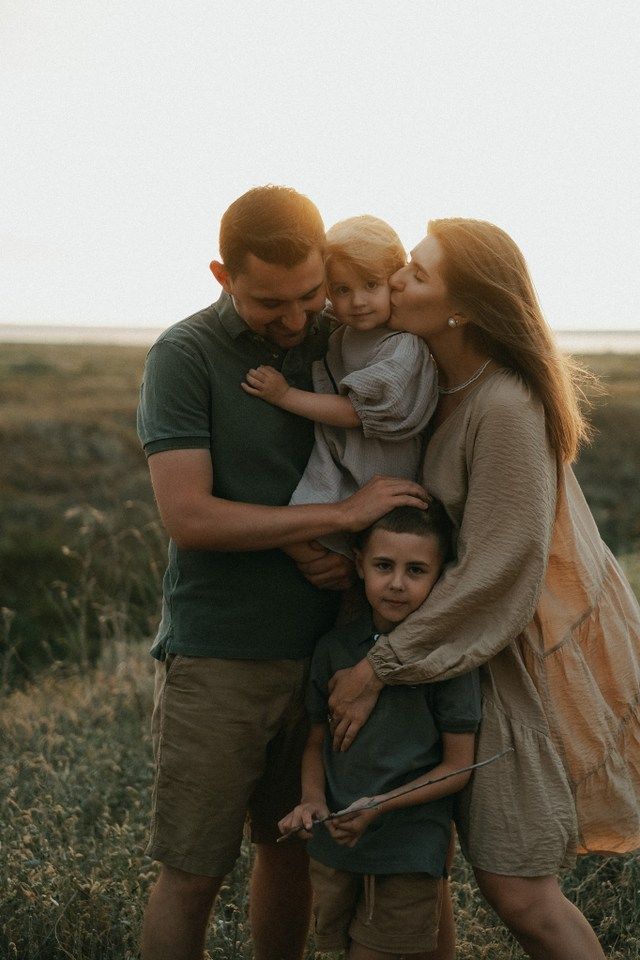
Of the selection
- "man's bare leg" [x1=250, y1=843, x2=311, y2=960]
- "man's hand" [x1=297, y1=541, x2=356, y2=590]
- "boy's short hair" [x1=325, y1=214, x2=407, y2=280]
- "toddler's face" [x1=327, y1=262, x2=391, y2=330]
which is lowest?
"man's bare leg" [x1=250, y1=843, x2=311, y2=960]

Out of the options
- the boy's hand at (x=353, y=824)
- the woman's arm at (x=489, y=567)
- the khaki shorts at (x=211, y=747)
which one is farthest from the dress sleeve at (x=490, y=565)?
the khaki shorts at (x=211, y=747)

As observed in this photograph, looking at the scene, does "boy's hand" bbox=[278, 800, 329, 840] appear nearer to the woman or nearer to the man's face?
the woman

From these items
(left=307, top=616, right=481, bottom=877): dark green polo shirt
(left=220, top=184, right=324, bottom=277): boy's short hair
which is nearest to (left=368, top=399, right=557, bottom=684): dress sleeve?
(left=307, top=616, right=481, bottom=877): dark green polo shirt

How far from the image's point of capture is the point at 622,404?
19.2 m

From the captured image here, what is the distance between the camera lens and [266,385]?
2992mm

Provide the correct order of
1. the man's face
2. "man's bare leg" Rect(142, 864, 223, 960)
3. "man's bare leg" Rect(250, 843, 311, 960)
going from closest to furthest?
1. the man's face
2. "man's bare leg" Rect(142, 864, 223, 960)
3. "man's bare leg" Rect(250, 843, 311, 960)

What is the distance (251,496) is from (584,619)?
1.01 metres

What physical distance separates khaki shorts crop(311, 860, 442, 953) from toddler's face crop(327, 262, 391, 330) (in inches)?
59.9

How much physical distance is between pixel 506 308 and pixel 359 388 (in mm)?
447

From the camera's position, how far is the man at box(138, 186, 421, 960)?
2.92 m

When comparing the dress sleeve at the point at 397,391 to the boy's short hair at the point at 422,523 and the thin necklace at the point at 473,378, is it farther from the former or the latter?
the boy's short hair at the point at 422,523

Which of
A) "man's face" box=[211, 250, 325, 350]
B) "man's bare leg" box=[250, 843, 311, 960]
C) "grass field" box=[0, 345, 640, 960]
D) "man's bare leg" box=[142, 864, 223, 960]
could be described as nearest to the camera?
"man's face" box=[211, 250, 325, 350]

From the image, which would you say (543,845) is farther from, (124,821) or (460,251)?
(124,821)

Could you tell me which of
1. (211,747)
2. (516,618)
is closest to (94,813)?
(211,747)
